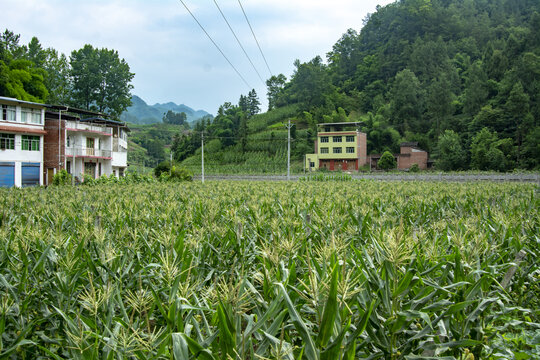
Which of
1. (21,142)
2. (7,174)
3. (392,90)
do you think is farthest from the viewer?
(392,90)

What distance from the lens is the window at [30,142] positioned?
30844mm

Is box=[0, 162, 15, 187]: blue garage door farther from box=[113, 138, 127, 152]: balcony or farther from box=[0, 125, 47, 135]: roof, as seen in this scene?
box=[113, 138, 127, 152]: balcony

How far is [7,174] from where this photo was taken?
29391 mm

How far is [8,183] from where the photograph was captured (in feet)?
95.2

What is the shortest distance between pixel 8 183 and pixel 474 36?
3587 inches

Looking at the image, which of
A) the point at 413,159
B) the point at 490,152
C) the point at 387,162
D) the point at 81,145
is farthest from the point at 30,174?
the point at 490,152

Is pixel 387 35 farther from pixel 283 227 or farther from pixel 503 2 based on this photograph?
pixel 283 227

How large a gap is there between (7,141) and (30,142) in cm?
186

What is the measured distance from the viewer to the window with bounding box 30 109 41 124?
106 ft

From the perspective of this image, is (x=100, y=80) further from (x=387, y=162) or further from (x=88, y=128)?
(x=387, y=162)

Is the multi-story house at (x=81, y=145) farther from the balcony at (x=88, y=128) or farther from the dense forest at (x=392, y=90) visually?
the dense forest at (x=392, y=90)

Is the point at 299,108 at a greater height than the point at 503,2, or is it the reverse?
the point at 503,2

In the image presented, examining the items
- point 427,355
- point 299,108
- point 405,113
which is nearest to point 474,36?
point 405,113

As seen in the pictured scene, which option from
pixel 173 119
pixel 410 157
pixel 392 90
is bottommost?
pixel 410 157
